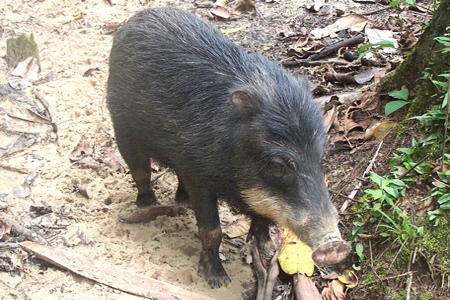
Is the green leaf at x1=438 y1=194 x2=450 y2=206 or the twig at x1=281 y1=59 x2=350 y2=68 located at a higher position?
the green leaf at x1=438 y1=194 x2=450 y2=206

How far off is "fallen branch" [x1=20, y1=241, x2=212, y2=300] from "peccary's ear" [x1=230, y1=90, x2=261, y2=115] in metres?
1.58

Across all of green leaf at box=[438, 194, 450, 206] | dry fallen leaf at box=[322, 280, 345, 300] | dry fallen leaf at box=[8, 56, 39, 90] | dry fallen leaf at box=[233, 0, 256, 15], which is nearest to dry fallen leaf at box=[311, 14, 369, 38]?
dry fallen leaf at box=[233, 0, 256, 15]

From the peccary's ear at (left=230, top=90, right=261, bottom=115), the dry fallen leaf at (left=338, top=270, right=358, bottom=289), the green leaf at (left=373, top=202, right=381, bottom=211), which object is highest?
the peccary's ear at (left=230, top=90, right=261, bottom=115)

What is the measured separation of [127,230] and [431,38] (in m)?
3.44

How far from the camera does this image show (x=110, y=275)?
13.9 feet

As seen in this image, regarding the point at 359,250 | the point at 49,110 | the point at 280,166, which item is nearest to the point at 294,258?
the point at 359,250

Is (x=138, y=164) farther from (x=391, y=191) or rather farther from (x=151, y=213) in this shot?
(x=391, y=191)

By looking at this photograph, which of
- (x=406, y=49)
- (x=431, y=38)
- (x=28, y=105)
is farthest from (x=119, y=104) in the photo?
(x=406, y=49)

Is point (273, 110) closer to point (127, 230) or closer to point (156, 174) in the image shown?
point (127, 230)

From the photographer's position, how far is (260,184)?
3.91 m

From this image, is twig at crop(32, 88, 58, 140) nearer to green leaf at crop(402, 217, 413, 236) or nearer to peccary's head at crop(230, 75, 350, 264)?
peccary's head at crop(230, 75, 350, 264)

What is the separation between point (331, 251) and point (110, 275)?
1.86m

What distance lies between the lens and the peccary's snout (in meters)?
3.47

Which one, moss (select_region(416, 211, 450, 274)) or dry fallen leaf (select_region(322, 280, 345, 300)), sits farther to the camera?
dry fallen leaf (select_region(322, 280, 345, 300))
